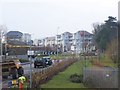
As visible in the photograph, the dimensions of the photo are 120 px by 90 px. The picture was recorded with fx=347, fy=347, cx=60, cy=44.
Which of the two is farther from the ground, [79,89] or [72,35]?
[72,35]

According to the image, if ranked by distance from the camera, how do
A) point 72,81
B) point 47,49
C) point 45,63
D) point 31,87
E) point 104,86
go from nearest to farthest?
point 31,87 → point 104,86 → point 72,81 → point 45,63 → point 47,49

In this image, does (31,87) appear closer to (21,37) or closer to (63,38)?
(21,37)

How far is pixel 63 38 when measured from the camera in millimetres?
188875

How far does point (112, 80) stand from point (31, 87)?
4845mm

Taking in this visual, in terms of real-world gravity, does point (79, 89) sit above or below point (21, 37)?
below

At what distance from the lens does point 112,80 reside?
66.5 feet

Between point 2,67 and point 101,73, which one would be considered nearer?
point 101,73

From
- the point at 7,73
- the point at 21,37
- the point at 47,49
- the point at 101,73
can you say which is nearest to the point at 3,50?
the point at 7,73

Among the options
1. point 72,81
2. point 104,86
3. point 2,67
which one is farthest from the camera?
point 2,67

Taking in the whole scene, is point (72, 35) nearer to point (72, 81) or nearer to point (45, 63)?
point (45, 63)

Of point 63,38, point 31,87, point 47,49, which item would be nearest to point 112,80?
point 31,87

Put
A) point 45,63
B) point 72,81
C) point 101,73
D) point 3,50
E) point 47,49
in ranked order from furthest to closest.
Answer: point 47,49, point 45,63, point 3,50, point 72,81, point 101,73

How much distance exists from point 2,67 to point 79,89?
11.7 metres

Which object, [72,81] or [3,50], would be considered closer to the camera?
[72,81]
